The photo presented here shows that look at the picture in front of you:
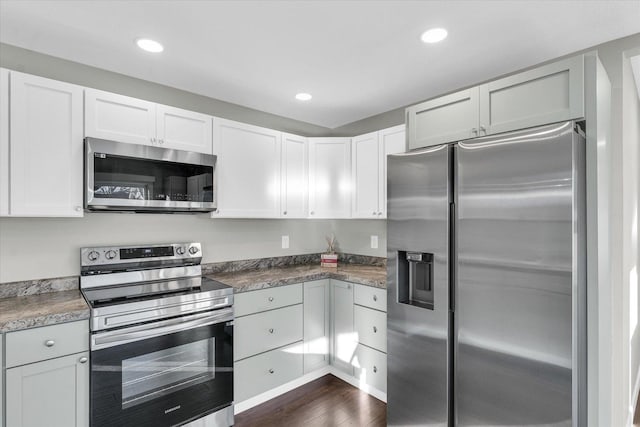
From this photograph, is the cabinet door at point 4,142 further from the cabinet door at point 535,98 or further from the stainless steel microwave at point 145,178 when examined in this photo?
the cabinet door at point 535,98

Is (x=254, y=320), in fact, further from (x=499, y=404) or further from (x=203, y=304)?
(x=499, y=404)

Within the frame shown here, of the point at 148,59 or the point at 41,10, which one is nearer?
the point at 41,10

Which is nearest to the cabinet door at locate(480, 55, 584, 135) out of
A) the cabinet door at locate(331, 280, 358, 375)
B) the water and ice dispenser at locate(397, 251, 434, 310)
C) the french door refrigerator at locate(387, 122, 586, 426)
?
the french door refrigerator at locate(387, 122, 586, 426)

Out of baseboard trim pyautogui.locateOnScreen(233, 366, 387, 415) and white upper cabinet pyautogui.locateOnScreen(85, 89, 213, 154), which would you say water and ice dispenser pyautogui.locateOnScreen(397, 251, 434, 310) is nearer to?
baseboard trim pyautogui.locateOnScreen(233, 366, 387, 415)

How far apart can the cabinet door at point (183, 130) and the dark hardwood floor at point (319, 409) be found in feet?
6.56

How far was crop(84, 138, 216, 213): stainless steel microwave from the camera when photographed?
2.05 m

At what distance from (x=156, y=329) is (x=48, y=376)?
1.70 ft

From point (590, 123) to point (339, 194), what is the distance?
2026mm

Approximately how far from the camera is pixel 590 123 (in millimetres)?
1578

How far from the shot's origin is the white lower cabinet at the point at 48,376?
158 cm

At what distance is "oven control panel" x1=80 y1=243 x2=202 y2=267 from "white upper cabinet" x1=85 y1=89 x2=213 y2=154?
0.76 metres

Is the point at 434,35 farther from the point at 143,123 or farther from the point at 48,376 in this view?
the point at 48,376

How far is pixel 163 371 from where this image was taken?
204cm

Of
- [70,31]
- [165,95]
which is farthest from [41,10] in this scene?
[165,95]
